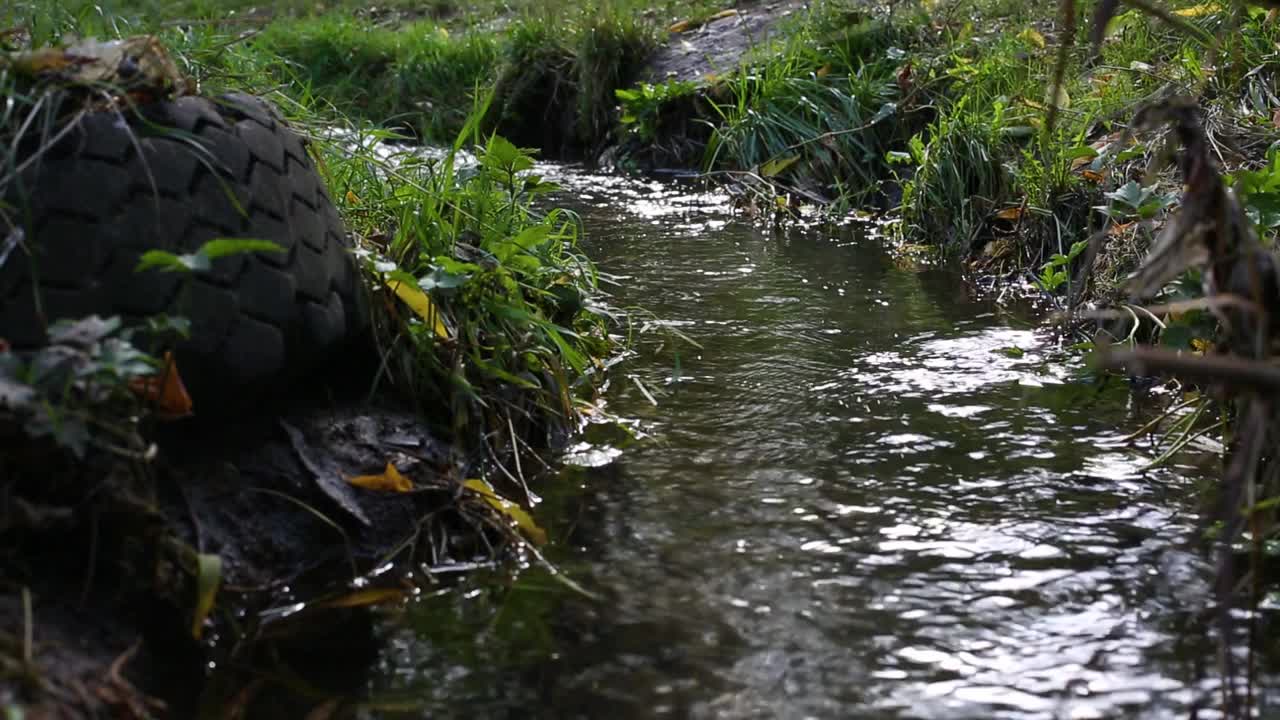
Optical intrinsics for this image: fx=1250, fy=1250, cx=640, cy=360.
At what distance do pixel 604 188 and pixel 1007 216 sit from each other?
2.18 meters

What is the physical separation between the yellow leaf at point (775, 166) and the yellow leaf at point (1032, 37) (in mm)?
1019

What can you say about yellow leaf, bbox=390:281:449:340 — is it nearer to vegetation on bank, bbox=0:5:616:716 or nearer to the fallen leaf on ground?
vegetation on bank, bbox=0:5:616:716

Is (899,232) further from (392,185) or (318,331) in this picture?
(318,331)

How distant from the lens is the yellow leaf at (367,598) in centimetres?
187

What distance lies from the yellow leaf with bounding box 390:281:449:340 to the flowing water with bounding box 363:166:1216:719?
1.17 feet

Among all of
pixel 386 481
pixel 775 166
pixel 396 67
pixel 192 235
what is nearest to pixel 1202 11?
pixel 775 166

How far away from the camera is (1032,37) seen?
493cm

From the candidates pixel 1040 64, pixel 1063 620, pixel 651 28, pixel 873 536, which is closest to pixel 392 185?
pixel 873 536

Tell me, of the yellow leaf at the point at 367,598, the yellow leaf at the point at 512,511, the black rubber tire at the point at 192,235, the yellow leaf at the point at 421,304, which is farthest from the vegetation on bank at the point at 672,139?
the yellow leaf at the point at 367,598

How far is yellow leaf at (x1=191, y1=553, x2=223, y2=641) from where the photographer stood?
5.36 feet

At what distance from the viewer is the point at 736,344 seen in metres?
3.21

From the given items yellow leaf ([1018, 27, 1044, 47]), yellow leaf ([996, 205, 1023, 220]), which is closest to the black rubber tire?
yellow leaf ([996, 205, 1023, 220])

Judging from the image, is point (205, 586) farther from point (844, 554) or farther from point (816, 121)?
point (816, 121)

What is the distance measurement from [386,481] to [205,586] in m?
0.45
